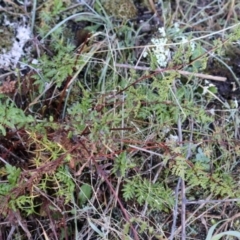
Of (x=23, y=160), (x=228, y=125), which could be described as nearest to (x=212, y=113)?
(x=228, y=125)

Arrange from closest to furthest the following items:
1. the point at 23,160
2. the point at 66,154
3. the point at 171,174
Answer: the point at 66,154 < the point at 23,160 < the point at 171,174

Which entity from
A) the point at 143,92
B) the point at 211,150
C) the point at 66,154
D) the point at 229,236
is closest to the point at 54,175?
the point at 66,154

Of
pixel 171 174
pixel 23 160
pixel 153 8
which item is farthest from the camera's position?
pixel 153 8

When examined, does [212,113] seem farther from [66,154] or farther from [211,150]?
[66,154]

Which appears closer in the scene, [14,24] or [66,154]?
[66,154]

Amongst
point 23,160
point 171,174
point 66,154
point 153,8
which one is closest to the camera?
point 66,154

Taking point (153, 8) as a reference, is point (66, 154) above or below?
below

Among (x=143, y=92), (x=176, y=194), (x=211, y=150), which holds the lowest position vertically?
(x=176, y=194)

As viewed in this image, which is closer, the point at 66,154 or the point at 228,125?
the point at 66,154

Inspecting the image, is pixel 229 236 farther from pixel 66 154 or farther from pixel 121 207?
pixel 66 154
